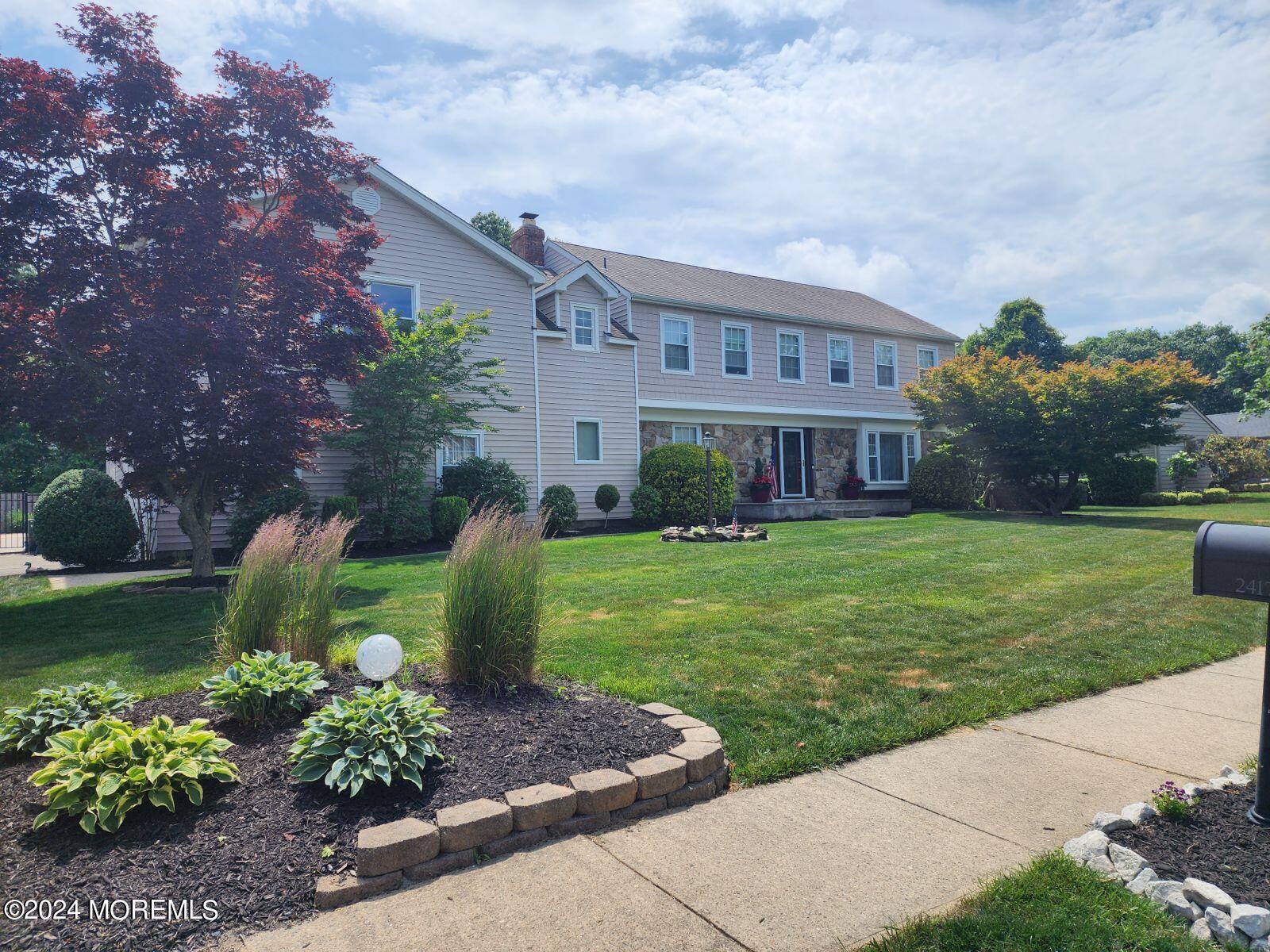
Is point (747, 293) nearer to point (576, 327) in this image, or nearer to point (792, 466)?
point (792, 466)

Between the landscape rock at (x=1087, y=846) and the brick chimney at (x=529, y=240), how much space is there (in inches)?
737

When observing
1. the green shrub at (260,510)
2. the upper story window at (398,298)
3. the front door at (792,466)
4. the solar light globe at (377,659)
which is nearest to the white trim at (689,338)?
the front door at (792,466)

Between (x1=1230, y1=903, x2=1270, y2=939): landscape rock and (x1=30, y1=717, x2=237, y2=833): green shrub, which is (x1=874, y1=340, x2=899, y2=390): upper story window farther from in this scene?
(x1=30, y1=717, x2=237, y2=833): green shrub

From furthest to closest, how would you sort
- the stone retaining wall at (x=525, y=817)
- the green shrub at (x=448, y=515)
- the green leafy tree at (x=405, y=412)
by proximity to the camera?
1. the green shrub at (x=448, y=515)
2. the green leafy tree at (x=405, y=412)
3. the stone retaining wall at (x=525, y=817)

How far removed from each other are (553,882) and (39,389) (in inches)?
355

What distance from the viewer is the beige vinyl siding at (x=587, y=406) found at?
17.2 meters

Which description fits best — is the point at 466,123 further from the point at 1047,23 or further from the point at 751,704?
the point at 751,704

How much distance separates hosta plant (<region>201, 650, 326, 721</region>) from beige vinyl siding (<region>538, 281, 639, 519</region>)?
43.1 feet

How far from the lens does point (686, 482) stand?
17094 millimetres

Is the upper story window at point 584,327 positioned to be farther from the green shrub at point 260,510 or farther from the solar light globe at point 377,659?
the solar light globe at point 377,659

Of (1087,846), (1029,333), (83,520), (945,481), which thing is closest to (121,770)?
(1087,846)

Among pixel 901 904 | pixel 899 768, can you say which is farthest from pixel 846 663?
pixel 901 904

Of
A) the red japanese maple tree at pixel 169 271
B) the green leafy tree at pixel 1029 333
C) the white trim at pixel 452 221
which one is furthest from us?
the green leafy tree at pixel 1029 333

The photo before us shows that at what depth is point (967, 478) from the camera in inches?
838
